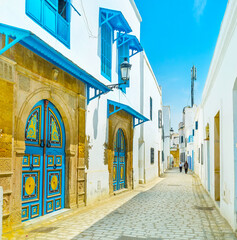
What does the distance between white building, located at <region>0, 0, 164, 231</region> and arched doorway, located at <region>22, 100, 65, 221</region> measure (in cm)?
2

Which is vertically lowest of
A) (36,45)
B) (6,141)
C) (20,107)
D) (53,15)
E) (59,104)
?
(6,141)

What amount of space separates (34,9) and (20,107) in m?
2.07

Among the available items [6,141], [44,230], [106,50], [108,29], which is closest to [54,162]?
[44,230]

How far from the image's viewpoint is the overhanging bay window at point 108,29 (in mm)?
10250

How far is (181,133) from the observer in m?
51.4

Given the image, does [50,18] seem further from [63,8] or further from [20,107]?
[20,107]

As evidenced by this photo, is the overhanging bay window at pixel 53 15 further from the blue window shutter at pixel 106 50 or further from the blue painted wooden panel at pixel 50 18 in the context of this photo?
the blue window shutter at pixel 106 50

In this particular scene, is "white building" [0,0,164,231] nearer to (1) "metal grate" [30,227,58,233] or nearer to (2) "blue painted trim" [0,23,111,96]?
(2) "blue painted trim" [0,23,111,96]

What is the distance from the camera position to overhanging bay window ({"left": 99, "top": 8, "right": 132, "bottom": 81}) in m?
10.2

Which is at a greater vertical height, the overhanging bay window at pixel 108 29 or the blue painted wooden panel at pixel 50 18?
the overhanging bay window at pixel 108 29

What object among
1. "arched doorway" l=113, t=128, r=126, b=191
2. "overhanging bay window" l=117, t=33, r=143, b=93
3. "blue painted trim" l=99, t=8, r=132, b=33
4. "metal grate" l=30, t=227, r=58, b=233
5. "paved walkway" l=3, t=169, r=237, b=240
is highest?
"blue painted trim" l=99, t=8, r=132, b=33

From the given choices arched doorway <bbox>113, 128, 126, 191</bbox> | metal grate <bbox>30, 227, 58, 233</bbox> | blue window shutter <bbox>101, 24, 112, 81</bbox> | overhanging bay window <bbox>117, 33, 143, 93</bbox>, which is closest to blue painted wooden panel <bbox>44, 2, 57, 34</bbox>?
blue window shutter <bbox>101, 24, 112, 81</bbox>

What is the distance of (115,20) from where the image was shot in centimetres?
1085

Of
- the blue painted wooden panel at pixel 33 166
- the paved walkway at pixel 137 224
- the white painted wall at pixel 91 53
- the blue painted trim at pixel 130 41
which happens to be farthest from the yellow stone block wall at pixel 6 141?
the blue painted trim at pixel 130 41
